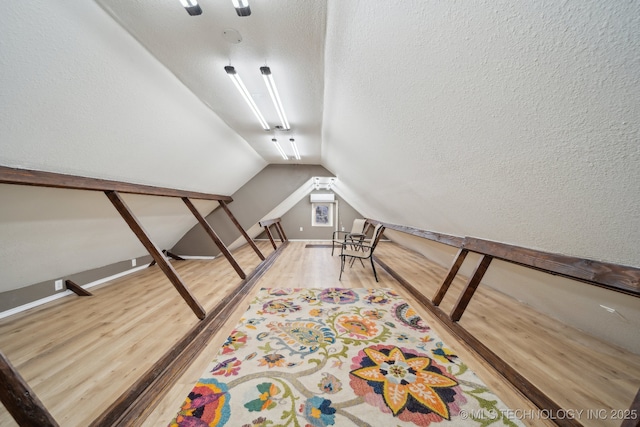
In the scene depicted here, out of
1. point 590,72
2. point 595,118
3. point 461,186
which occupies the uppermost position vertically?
point 590,72

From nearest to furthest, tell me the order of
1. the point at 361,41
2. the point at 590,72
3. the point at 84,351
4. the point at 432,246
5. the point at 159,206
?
the point at 590,72 < the point at 361,41 < the point at 84,351 < the point at 159,206 < the point at 432,246

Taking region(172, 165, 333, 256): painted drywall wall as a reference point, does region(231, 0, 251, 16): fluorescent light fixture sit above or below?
above

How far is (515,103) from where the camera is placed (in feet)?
3.29

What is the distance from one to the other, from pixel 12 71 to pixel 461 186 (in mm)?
2996

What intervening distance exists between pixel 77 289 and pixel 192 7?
3.88 meters

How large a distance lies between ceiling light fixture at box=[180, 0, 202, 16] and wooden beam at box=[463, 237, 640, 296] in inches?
104

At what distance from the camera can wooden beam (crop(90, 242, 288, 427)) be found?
46.2 inches

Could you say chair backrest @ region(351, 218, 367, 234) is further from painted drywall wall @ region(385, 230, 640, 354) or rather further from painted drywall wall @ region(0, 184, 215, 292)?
painted drywall wall @ region(0, 184, 215, 292)

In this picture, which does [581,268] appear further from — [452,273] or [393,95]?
[393,95]

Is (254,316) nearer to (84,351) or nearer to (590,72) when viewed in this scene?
(84,351)

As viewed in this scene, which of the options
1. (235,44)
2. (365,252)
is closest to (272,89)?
(235,44)

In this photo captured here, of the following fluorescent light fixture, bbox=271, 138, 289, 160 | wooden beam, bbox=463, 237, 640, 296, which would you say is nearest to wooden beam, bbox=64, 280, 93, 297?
fluorescent light fixture, bbox=271, 138, 289, 160

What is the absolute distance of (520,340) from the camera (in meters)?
1.92

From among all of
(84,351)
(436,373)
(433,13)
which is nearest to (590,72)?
(433,13)
